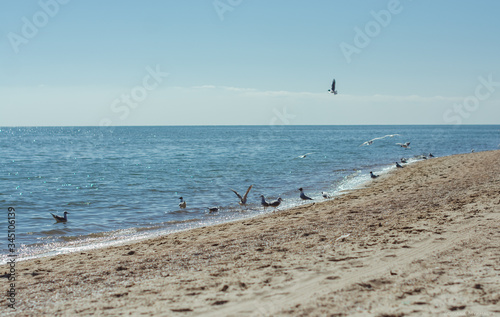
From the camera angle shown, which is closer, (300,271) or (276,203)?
(300,271)

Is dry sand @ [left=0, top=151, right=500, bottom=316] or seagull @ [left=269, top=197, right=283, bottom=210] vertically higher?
dry sand @ [left=0, top=151, right=500, bottom=316]

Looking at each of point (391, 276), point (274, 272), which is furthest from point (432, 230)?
point (274, 272)

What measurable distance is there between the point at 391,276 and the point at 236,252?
339cm

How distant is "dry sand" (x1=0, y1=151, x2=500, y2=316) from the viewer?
18.0 feet

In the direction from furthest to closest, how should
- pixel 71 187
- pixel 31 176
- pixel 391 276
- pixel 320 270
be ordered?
pixel 31 176 → pixel 71 187 → pixel 320 270 → pixel 391 276

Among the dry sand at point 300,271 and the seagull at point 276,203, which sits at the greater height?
the dry sand at point 300,271

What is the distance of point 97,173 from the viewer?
33000mm

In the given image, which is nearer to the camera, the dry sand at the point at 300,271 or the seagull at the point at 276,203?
the dry sand at the point at 300,271

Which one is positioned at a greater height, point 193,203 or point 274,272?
point 274,272

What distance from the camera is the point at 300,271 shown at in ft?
22.3

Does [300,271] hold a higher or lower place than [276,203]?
higher

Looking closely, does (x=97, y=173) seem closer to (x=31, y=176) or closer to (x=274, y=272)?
(x=31, y=176)

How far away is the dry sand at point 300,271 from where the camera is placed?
5.49m

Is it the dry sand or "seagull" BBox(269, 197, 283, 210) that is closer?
the dry sand
